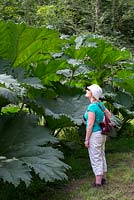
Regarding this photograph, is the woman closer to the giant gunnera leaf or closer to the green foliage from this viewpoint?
the green foliage

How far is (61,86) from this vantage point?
4387 mm

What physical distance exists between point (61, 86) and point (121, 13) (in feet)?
35.7

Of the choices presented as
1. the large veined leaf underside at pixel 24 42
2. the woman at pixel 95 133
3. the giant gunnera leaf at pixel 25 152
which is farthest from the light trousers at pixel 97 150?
the large veined leaf underside at pixel 24 42

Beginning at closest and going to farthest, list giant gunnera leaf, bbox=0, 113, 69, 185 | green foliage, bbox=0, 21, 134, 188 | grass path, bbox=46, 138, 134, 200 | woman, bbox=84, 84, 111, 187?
giant gunnera leaf, bbox=0, 113, 69, 185, green foliage, bbox=0, 21, 134, 188, grass path, bbox=46, 138, 134, 200, woman, bbox=84, 84, 111, 187

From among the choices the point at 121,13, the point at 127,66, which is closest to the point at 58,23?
the point at 121,13

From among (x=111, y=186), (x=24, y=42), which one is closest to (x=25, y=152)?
(x=111, y=186)

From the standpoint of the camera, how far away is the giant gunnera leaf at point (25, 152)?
9.75 feet

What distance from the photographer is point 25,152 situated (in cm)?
330

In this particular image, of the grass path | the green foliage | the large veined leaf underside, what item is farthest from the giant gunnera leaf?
the large veined leaf underside

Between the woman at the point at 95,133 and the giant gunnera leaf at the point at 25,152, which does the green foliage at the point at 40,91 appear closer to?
the giant gunnera leaf at the point at 25,152

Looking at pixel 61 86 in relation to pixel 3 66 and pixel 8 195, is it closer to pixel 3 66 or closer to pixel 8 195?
pixel 3 66

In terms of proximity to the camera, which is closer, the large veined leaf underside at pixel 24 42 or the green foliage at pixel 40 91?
the green foliage at pixel 40 91

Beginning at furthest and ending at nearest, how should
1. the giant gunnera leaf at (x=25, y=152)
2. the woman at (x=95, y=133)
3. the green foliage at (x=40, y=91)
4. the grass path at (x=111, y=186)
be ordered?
the woman at (x=95, y=133), the grass path at (x=111, y=186), the green foliage at (x=40, y=91), the giant gunnera leaf at (x=25, y=152)

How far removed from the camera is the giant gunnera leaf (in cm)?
297
